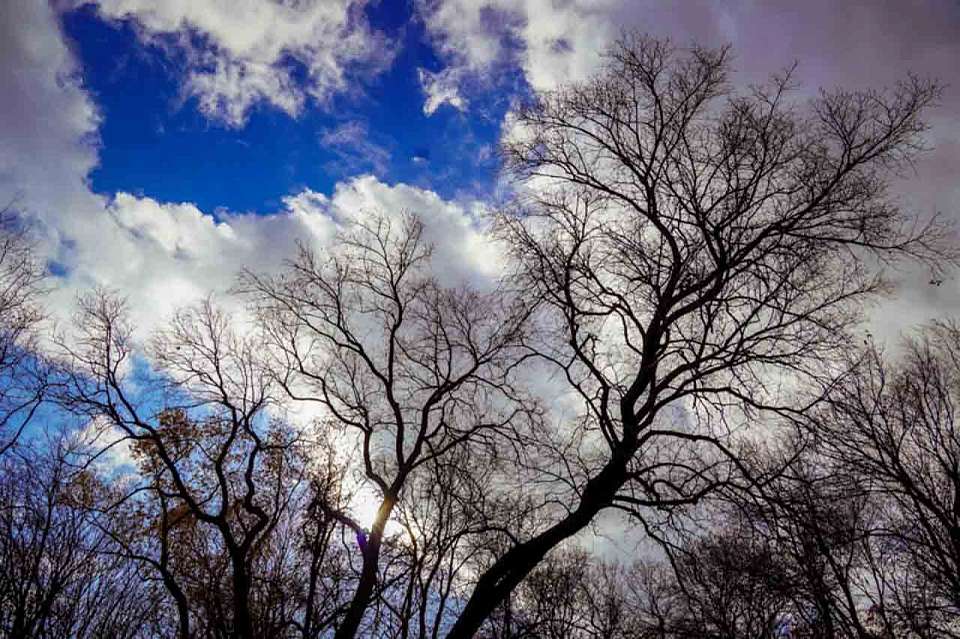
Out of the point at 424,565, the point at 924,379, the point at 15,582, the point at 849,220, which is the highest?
the point at 924,379

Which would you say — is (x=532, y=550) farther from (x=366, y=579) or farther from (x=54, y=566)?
(x=54, y=566)

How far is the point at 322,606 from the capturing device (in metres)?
15.5

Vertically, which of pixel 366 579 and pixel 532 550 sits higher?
pixel 366 579

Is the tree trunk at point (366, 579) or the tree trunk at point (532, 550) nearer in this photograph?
the tree trunk at point (532, 550)

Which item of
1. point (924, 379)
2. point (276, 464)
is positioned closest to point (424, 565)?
point (276, 464)

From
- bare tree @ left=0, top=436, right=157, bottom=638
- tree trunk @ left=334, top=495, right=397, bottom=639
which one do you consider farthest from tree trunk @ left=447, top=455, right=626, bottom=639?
bare tree @ left=0, top=436, right=157, bottom=638

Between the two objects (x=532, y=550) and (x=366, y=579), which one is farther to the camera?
(x=366, y=579)

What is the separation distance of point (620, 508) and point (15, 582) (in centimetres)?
1355

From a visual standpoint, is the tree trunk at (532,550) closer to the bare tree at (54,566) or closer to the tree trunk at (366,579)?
the tree trunk at (366,579)

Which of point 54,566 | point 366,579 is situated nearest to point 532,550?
point 366,579

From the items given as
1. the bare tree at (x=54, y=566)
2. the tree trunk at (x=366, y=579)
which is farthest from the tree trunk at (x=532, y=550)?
the bare tree at (x=54, y=566)

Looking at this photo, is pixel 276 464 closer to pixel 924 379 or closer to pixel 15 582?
pixel 15 582

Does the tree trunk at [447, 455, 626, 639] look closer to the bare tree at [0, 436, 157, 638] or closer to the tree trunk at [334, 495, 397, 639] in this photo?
the tree trunk at [334, 495, 397, 639]

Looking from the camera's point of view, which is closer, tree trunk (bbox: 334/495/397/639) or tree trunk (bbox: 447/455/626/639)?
tree trunk (bbox: 447/455/626/639)
